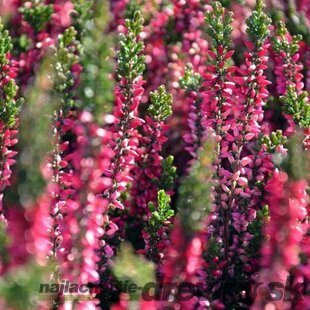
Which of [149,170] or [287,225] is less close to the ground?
[149,170]

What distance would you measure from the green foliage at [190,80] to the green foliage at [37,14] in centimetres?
59

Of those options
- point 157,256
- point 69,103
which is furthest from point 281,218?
point 69,103

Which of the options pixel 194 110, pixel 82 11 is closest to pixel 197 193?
pixel 194 110

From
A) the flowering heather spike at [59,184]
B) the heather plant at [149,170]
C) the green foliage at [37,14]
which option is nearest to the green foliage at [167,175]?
the heather plant at [149,170]

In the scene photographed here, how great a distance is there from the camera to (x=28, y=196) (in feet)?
4.15

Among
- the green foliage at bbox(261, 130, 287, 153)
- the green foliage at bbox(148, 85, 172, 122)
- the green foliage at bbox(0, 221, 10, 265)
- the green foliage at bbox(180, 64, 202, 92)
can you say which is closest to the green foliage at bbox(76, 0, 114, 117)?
the green foliage at bbox(0, 221, 10, 265)

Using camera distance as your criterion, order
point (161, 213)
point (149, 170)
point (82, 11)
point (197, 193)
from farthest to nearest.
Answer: point (82, 11) < point (149, 170) < point (161, 213) < point (197, 193)

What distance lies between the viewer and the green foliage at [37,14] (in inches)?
103

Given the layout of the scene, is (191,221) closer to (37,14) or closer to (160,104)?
(160,104)

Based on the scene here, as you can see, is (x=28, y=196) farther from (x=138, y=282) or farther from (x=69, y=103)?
(x=69, y=103)

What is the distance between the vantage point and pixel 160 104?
6.57 ft

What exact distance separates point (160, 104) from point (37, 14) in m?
0.86

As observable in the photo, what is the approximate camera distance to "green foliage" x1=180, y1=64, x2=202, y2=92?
2.34 metres

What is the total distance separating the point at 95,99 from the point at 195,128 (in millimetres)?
810
